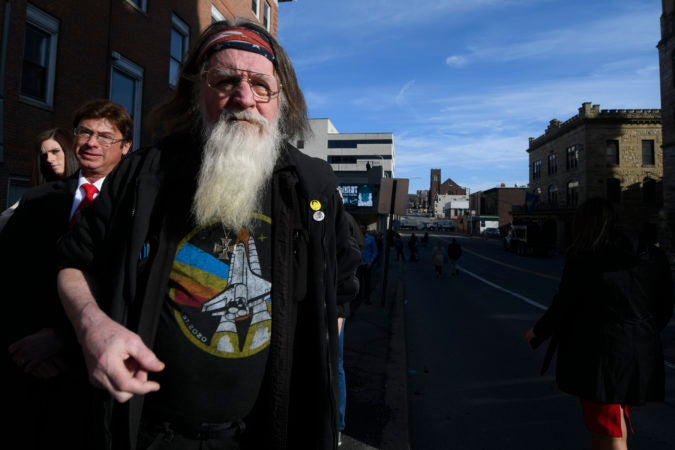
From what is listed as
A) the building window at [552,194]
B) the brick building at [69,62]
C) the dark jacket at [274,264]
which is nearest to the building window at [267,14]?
the brick building at [69,62]

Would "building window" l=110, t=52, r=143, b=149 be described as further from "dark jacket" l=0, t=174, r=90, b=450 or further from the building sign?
the building sign

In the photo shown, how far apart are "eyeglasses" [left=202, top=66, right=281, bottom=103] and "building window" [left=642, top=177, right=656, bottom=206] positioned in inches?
1911

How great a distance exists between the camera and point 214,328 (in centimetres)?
135

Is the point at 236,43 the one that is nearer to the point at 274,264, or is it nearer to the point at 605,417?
the point at 274,264

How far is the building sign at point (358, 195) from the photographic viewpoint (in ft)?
104

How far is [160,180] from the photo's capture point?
4.60 feet

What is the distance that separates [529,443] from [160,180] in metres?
3.90

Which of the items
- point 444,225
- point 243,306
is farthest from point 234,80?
point 444,225

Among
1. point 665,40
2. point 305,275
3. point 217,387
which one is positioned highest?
point 665,40

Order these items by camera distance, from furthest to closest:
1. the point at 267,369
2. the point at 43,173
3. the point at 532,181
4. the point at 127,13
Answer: the point at 532,181 < the point at 127,13 < the point at 43,173 < the point at 267,369

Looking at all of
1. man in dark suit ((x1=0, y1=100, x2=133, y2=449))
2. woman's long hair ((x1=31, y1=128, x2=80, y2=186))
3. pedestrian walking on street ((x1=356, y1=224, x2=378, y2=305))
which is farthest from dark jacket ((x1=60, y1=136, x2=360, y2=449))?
pedestrian walking on street ((x1=356, y1=224, x2=378, y2=305))

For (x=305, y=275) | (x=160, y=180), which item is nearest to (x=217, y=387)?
(x=305, y=275)

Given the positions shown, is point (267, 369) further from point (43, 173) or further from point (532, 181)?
point (532, 181)

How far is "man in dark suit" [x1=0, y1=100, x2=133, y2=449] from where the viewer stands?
1479 mm
